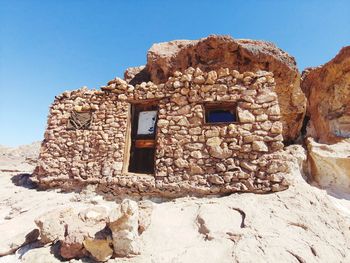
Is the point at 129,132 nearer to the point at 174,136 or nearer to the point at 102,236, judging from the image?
the point at 174,136

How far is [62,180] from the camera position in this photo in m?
5.94

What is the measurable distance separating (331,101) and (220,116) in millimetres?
5955

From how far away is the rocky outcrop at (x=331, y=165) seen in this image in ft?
20.0

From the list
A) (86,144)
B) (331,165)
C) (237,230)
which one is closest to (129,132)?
(86,144)

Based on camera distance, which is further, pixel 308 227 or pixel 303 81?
pixel 303 81

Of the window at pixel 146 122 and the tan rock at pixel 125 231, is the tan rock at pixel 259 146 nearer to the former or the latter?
the window at pixel 146 122

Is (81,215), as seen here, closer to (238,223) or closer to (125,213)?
(125,213)

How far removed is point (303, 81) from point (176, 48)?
19.5 ft

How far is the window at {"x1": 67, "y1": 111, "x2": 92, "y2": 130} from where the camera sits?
630 cm

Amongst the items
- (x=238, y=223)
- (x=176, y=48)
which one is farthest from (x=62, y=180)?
(x=176, y=48)

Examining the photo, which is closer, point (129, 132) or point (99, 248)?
point (99, 248)

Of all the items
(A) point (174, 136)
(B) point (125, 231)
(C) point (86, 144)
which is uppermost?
(A) point (174, 136)

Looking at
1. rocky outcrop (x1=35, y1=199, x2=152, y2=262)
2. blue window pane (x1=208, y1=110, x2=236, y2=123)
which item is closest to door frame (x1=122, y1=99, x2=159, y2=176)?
blue window pane (x1=208, y1=110, x2=236, y2=123)

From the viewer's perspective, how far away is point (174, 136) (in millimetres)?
5461
